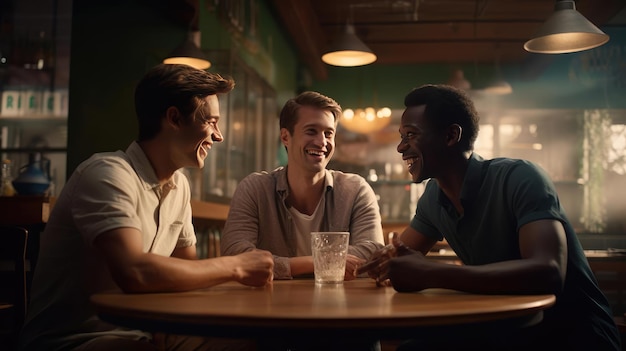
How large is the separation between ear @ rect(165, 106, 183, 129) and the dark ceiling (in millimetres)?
4864

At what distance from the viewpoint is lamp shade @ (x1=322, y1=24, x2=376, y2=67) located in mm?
5188

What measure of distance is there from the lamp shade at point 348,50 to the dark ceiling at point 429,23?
133 centimetres

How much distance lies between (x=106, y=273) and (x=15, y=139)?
17.1ft

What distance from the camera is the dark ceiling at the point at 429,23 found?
711 centimetres

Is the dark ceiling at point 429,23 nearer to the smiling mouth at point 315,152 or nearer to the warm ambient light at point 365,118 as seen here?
the warm ambient light at point 365,118

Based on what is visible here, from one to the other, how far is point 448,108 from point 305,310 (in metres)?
1.06

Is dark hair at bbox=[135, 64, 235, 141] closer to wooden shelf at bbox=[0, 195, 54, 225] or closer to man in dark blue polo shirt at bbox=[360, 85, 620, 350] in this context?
man in dark blue polo shirt at bbox=[360, 85, 620, 350]

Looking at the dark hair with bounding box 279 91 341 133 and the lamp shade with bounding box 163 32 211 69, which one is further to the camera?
the lamp shade with bounding box 163 32 211 69

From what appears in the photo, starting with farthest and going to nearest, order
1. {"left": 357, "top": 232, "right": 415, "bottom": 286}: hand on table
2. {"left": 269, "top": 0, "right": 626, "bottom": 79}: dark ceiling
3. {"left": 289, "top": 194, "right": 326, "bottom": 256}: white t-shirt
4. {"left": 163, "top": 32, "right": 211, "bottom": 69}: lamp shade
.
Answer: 1. {"left": 269, "top": 0, "right": 626, "bottom": 79}: dark ceiling
2. {"left": 163, "top": 32, "right": 211, "bottom": 69}: lamp shade
3. {"left": 289, "top": 194, "right": 326, "bottom": 256}: white t-shirt
4. {"left": 357, "top": 232, "right": 415, "bottom": 286}: hand on table

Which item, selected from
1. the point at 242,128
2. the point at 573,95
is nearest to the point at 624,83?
the point at 573,95

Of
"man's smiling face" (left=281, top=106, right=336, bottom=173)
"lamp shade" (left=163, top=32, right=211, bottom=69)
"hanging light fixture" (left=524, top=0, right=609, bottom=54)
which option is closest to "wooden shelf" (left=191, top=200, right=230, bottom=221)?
"lamp shade" (left=163, top=32, right=211, bottom=69)

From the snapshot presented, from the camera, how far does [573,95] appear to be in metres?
9.00

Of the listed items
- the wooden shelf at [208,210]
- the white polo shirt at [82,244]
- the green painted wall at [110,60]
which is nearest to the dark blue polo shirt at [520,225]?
the white polo shirt at [82,244]

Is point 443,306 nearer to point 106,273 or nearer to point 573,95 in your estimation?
point 106,273
